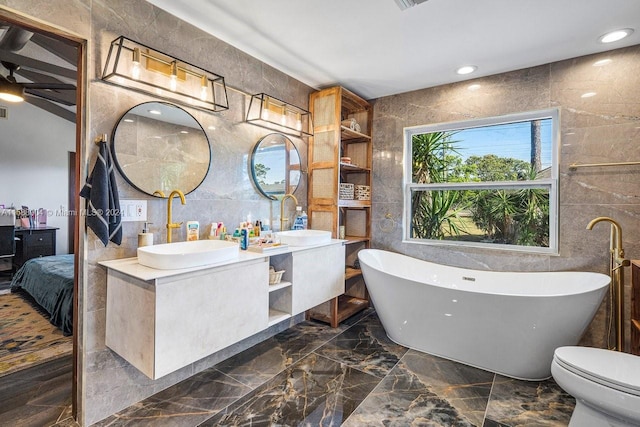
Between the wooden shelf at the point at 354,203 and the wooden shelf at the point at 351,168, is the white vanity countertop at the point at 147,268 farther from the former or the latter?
the wooden shelf at the point at 351,168

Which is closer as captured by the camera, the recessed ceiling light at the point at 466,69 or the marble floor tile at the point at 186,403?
the marble floor tile at the point at 186,403

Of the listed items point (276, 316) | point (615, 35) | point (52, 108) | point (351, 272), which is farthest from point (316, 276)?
point (52, 108)

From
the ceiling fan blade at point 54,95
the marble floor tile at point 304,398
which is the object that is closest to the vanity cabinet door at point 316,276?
the marble floor tile at point 304,398

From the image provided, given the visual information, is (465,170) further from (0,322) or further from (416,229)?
(0,322)

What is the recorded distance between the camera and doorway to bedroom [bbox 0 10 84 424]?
7.02 feet

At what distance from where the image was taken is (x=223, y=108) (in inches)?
88.9

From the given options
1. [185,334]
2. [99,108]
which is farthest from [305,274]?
[99,108]

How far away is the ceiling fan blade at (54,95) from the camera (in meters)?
3.64

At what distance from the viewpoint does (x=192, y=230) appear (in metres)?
2.11

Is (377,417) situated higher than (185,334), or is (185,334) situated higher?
(185,334)

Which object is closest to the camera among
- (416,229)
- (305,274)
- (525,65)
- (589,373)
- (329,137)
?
(589,373)

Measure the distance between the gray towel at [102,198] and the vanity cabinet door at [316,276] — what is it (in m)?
1.21

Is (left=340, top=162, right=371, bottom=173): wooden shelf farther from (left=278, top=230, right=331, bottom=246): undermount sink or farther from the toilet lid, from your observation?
the toilet lid

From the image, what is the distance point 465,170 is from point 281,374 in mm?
2583
